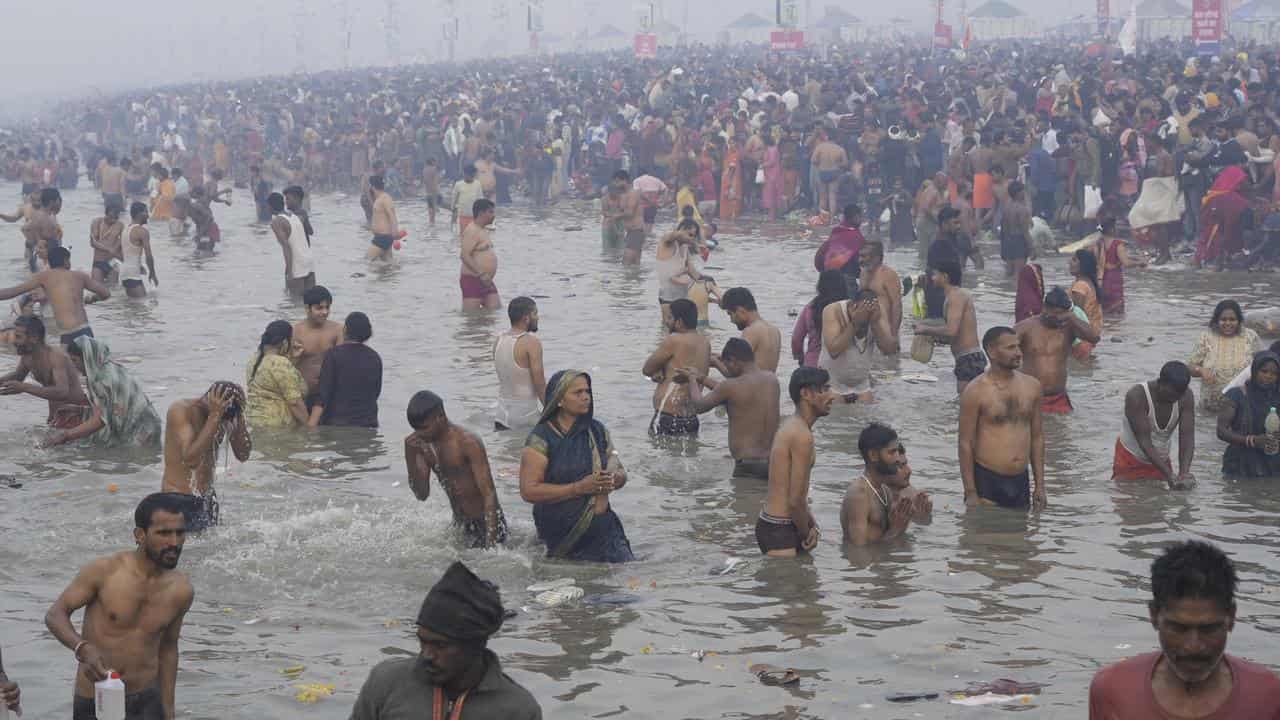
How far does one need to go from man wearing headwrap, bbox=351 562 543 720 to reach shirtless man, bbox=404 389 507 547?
3994mm

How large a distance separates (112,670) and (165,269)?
1721 centimetres

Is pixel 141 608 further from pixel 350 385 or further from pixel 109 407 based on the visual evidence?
pixel 350 385

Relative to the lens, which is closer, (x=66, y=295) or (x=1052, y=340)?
(x=1052, y=340)

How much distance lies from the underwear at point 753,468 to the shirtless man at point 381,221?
432 inches

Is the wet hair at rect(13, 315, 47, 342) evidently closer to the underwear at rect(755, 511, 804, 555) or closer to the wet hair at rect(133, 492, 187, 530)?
the underwear at rect(755, 511, 804, 555)

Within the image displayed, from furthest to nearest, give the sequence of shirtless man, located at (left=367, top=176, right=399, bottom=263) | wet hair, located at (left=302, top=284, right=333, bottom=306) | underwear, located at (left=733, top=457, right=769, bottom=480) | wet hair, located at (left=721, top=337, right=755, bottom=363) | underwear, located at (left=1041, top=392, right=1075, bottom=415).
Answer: shirtless man, located at (left=367, top=176, right=399, bottom=263)
underwear, located at (left=1041, top=392, right=1075, bottom=415)
wet hair, located at (left=302, top=284, right=333, bottom=306)
underwear, located at (left=733, top=457, right=769, bottom=480)
wet hair, located at (left=721, top=337, right=755, bottom=363)

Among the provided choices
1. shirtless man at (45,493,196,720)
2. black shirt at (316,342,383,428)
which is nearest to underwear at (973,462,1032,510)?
black shirt at (316,342,383,428)

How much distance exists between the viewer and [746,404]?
931 centimetres

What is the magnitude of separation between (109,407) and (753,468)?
4.27m

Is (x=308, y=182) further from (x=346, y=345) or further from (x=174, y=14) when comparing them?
(x=174, y=14)

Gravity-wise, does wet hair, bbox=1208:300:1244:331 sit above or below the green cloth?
above

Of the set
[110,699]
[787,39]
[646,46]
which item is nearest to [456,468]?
[110,699]

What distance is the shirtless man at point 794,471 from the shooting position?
7.39m

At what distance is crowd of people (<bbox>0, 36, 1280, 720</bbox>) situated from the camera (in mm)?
5254
